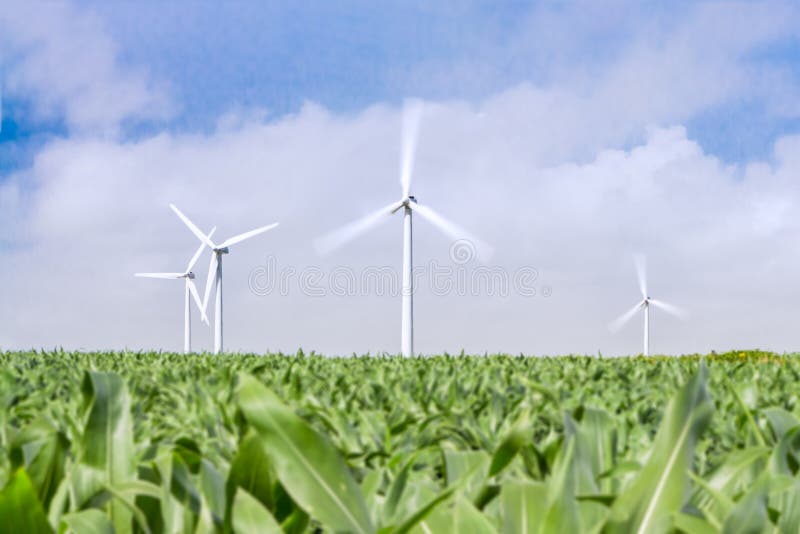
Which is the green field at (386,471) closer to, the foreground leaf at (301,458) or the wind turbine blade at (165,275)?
the foreground leaf at (301,458)

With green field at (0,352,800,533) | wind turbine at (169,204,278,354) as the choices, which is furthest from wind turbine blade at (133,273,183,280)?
green field at (0,352,800,533)

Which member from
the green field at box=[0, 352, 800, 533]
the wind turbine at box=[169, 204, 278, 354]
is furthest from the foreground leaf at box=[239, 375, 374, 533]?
the wind turbine at box=[169, 204, 278, 354]

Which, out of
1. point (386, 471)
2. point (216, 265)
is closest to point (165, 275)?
point (216, 265)

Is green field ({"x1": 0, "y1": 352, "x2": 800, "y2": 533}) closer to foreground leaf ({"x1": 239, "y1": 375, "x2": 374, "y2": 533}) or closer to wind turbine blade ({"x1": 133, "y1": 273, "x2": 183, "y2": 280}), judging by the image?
foreground leaf ({"x1": 239, "y1": 375, "x2": 374, "y2": 533})

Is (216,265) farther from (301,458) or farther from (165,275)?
(301,458)

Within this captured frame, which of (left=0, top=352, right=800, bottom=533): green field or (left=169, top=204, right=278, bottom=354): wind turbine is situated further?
(left=169, top=204, right=278, bottom=354): wind turbine

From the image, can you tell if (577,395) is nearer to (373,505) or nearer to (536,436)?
(536,436)

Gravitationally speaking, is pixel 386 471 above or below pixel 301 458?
below

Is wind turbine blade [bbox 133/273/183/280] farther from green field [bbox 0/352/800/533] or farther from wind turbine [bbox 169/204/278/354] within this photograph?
green field [bbox 0/352/800/533]

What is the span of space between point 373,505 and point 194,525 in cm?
54

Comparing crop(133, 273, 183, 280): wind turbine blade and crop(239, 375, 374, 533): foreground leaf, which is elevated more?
crop(133, 273, 183, 280): wind turbine blade

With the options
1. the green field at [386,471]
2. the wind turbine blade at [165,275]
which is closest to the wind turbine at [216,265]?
the wind turbine blade at [165,275]

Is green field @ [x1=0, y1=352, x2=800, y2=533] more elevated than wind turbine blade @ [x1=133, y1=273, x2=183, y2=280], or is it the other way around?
wind turbine blade @ [x1=133, y1=273, x2=183, y2=280]

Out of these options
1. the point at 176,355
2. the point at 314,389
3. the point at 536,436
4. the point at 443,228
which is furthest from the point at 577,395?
the point at 443,228
